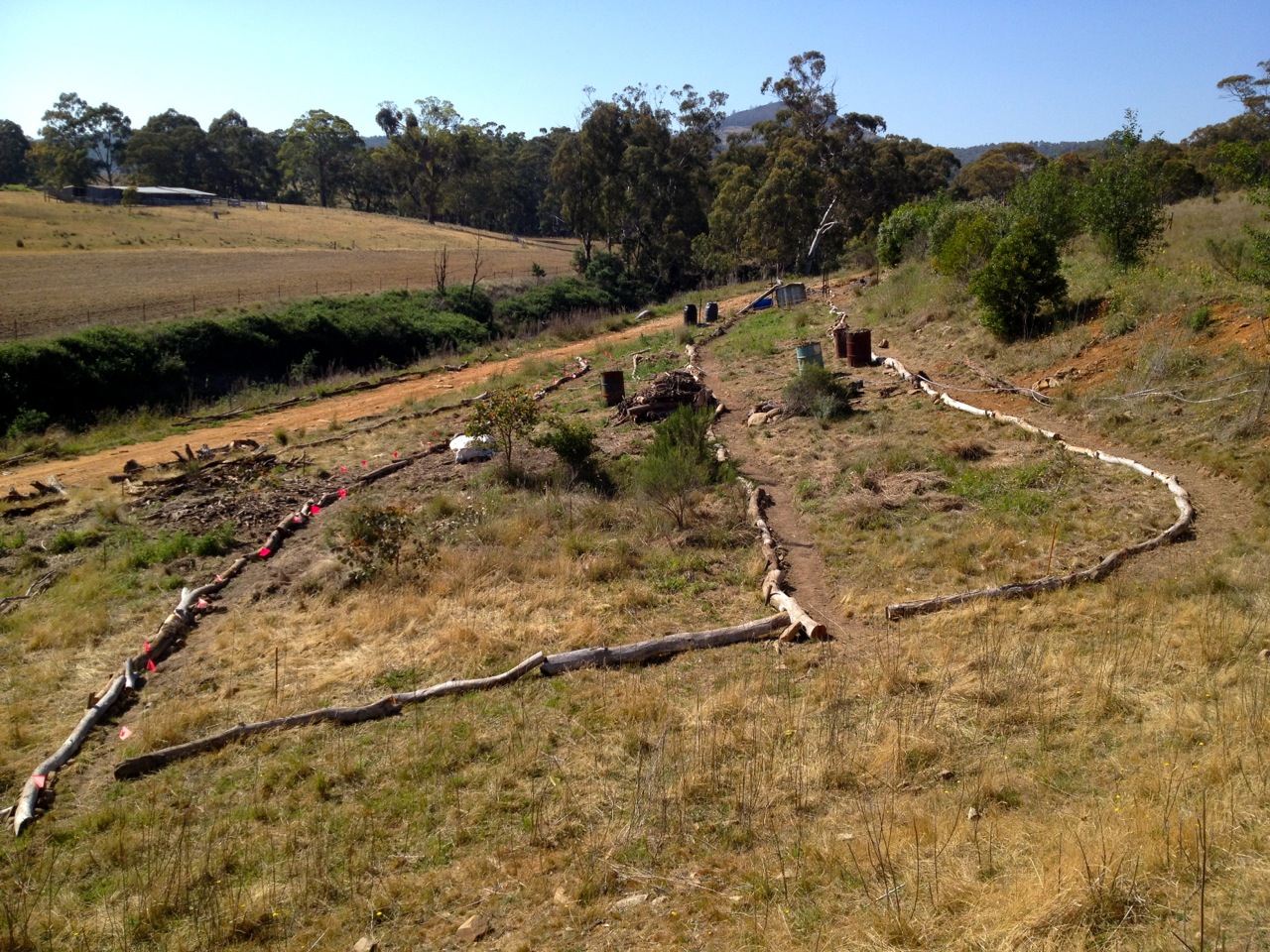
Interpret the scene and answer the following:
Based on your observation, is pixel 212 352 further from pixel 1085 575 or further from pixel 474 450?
pixel 1085 575

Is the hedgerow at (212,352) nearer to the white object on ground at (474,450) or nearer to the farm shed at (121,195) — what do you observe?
the white object on ground at (474,450)

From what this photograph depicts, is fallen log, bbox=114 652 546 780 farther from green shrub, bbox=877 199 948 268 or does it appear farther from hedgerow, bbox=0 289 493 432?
green shrub, bbox=877 199 948 268

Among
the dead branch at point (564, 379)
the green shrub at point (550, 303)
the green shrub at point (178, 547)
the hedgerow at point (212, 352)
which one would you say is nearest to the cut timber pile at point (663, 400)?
the dead branch at point (564, 379)

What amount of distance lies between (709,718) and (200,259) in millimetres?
48922

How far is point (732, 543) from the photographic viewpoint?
9.45m

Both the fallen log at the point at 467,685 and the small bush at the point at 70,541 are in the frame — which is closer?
the fallen log at the point at 467,685

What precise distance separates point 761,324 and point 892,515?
15768 millimetres

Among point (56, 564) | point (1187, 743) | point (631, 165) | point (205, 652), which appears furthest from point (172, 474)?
point (631, 165)

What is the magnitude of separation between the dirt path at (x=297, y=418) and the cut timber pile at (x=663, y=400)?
4547 mm

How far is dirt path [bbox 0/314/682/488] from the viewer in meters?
16.0

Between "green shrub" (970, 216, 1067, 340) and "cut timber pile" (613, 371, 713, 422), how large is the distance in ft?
17.3

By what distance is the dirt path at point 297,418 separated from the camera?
16.0 m

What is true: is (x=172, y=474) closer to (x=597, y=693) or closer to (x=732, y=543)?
(x=732, y=543)

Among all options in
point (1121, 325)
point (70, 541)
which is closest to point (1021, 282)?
point (1121, 325)
